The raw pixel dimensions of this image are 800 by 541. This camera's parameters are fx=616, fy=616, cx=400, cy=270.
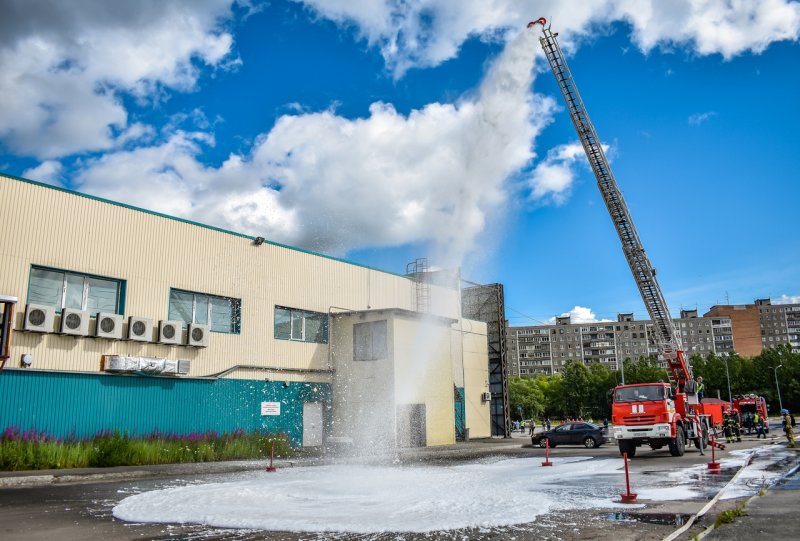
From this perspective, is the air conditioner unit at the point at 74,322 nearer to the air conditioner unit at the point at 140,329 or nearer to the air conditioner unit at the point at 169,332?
the air conditioner unit at the point at 140,329

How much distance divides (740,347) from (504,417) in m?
127

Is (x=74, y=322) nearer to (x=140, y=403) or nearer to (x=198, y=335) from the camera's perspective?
(x=140, y=403)

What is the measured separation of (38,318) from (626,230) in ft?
85.8

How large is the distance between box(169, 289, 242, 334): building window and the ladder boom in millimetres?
18723

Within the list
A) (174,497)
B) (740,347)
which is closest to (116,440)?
(174,497)

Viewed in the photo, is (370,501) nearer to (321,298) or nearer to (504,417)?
(321,298)

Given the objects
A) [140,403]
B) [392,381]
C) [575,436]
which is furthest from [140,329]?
[575,436]

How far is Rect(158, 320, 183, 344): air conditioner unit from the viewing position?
2588 centimetres

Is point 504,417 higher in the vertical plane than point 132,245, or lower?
lower

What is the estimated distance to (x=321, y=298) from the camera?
34219 millimetres

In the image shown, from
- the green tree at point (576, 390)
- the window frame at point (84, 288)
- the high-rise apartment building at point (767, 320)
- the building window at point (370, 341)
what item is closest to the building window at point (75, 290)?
the window frame at point (84, 288)

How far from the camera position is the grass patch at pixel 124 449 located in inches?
770

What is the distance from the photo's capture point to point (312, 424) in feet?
106

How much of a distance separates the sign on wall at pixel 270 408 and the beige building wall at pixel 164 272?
1.44 meters
